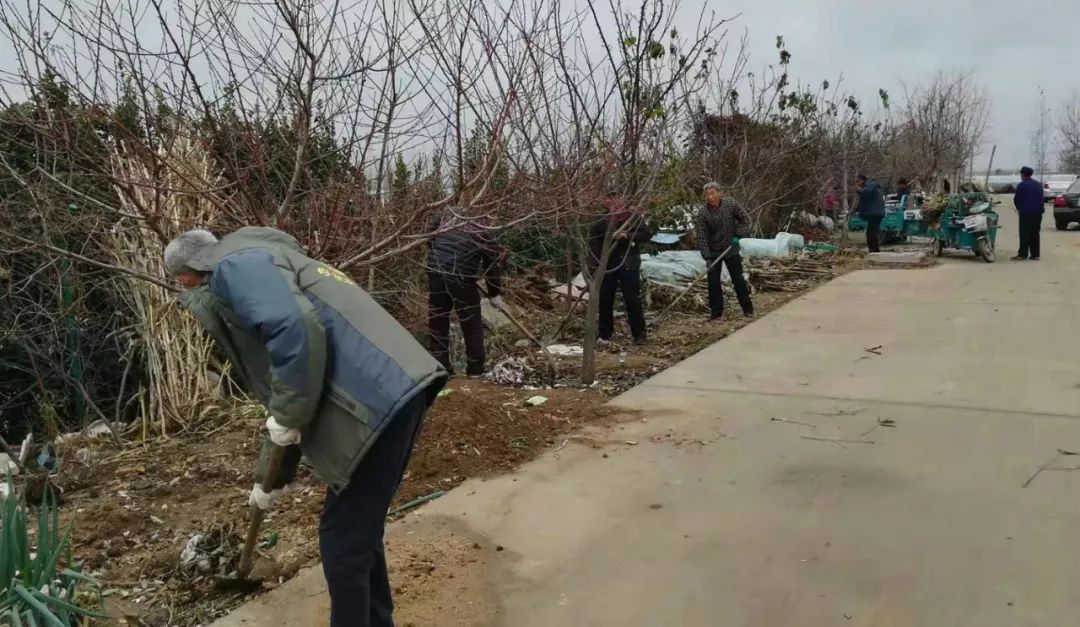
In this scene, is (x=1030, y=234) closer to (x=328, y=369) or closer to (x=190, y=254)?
(x=328, y=369)

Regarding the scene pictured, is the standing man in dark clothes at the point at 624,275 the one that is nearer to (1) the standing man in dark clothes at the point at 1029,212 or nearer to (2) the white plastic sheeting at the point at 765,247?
(2) the white plastic sheeting at the point at 765,247

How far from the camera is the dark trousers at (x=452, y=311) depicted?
725cm

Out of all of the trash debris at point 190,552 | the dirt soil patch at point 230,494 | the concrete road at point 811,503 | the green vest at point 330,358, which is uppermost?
the green vest at point 330,358

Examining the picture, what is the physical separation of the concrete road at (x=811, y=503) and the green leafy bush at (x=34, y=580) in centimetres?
143

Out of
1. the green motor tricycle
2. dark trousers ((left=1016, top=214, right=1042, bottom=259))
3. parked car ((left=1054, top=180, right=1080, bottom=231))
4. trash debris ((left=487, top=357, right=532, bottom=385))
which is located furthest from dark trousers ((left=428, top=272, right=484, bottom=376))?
parked car ((left=1054, top=180, right=1080, bottom=231))

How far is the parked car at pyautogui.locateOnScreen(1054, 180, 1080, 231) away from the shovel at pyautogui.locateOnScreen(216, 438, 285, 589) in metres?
24.3

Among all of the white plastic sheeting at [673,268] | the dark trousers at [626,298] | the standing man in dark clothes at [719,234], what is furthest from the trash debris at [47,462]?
the white plastic sheeting at [673,268]

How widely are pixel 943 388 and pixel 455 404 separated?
3547 millimetres

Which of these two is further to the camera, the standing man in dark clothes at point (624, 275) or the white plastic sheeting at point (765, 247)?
the white plastic sheeting at point (765, 247)

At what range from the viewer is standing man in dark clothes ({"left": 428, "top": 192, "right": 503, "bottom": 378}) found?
7020mm

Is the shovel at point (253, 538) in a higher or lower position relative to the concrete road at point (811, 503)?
higher

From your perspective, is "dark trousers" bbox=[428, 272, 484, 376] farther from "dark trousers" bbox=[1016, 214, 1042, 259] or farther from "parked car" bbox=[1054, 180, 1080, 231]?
"parked car" bbox=[1054, 180, 1080, 231]

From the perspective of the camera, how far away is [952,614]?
315 centimetres

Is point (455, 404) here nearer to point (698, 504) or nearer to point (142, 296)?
point (698, 504)
